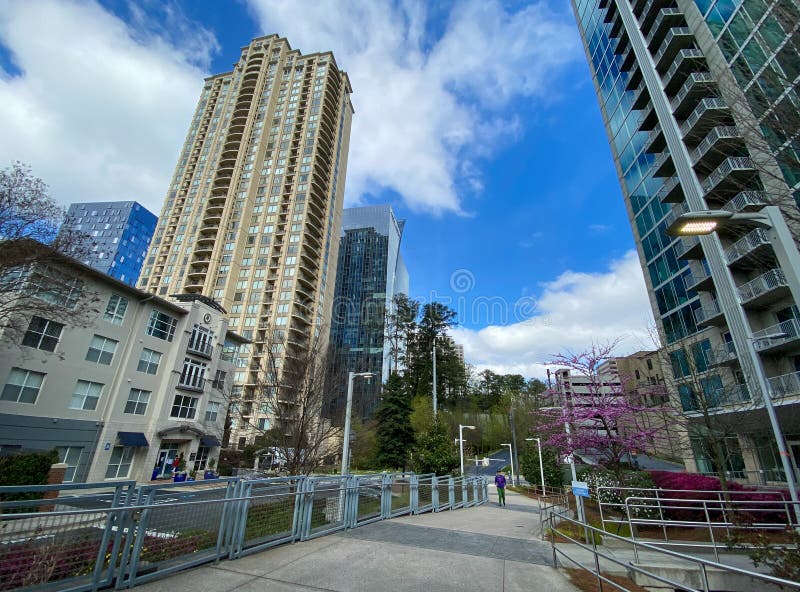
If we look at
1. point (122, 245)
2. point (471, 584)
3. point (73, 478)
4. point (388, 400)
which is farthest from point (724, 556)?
point (122, 245)

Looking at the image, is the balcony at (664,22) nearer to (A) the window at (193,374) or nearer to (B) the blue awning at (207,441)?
(A) the window at (193,374)

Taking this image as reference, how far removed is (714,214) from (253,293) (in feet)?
196

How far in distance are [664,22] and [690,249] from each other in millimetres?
18455

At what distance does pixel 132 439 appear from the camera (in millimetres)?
24547

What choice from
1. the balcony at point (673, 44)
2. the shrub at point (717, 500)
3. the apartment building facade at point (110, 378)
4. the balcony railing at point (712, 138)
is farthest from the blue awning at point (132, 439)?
the balcony at point (673, 44)

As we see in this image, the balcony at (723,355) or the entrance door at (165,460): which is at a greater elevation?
the balcony at (723,355)

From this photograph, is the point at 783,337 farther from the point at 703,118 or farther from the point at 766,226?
the point at 766,226

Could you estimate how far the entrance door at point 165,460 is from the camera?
2694 centimetres

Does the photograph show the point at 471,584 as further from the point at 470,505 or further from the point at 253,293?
the point at 253,293

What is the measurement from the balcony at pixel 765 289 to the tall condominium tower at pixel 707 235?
78 millimetres

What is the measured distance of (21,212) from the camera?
12055 millimetres

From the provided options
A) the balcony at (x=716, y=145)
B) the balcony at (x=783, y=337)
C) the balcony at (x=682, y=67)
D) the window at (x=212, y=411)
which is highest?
the balcony at (x=682, y=67)

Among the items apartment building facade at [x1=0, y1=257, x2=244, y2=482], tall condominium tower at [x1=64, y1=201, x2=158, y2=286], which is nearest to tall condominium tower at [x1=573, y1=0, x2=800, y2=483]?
apartment building facade at [x1=0, y1=257, x2=244, y2=482]

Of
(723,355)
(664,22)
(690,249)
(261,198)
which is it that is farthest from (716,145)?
(261,198)
